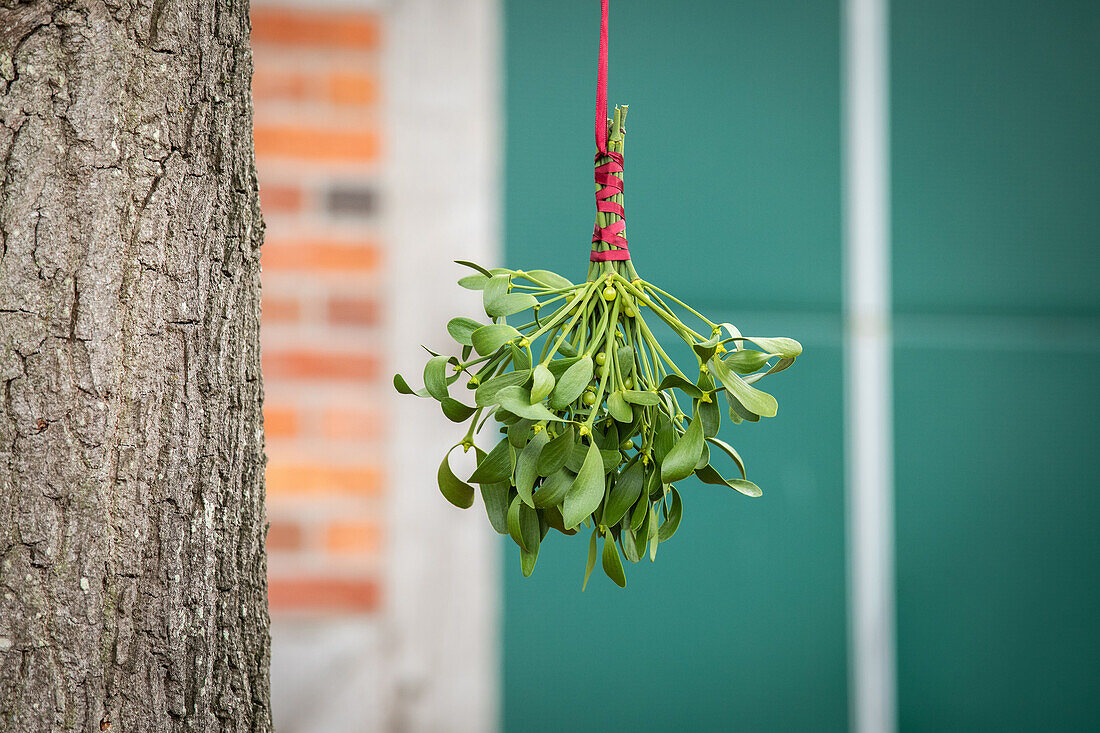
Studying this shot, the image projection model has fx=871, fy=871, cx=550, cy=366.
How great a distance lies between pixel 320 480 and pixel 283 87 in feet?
2.30

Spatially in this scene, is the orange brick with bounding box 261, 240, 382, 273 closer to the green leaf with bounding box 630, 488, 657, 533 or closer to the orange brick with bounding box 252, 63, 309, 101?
the orange brick with bounding box 252, 63, 309, 101

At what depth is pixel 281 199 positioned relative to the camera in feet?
5.07

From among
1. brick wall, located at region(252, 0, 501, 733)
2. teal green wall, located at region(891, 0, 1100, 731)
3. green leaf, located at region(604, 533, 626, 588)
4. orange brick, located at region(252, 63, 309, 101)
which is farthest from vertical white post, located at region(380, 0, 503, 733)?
green leaf, located at region(604, 533, 626, 588)

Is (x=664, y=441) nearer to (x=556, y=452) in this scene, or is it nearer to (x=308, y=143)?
(x=556, y=452)

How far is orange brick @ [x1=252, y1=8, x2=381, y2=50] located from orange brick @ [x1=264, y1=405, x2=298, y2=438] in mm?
647

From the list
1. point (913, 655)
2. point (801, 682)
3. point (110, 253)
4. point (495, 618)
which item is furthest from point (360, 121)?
point (913, 655)

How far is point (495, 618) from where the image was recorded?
1.62 metres

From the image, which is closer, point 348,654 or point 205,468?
point 205,468

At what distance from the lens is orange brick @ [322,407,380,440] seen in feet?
5.06

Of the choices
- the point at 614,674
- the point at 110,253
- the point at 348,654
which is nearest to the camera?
the point at 110,253

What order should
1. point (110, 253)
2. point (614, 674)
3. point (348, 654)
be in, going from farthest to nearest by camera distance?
point (614, 674) < point (348, 654) < point (110, 253)

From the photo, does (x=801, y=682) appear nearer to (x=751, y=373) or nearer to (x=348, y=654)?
(x=348, y=654)

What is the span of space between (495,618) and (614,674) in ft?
0.86

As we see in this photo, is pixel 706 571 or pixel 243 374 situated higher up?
pixel 243 374
